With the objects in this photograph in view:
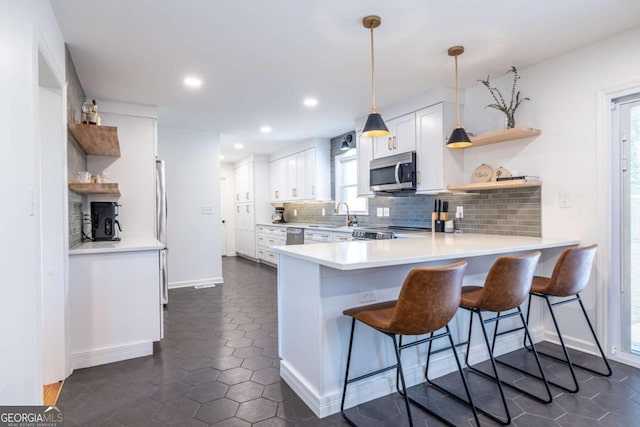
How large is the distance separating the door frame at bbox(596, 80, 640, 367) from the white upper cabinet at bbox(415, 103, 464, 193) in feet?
3.97

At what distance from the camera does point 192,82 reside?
11.0 ft

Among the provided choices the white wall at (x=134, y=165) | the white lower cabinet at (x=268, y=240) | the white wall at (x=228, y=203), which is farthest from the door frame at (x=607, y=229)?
the white wall at (x=228, y=203)

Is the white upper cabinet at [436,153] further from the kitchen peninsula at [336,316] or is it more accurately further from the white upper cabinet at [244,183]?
the white upper cabinet at [244,183]

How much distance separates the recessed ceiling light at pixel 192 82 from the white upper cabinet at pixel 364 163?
7.00ft

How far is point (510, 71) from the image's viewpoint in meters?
3.19

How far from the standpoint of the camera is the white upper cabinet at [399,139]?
155 inches

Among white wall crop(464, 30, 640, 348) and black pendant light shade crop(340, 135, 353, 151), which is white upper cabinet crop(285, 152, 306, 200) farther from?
white wall crop(464, 30, 640, 348)

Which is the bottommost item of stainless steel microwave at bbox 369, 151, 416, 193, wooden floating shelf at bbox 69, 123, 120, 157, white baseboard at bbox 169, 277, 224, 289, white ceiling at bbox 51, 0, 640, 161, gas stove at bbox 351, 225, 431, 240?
white baseboard at bbox 169, 277, 224, 289

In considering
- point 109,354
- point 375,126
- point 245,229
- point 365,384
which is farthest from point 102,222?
point 245,229

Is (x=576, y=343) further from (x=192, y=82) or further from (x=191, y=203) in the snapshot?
(x=191, y=203)

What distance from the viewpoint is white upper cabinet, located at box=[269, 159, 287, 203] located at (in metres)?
7.05

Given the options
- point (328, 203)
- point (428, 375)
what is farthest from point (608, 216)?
point (328, 203)

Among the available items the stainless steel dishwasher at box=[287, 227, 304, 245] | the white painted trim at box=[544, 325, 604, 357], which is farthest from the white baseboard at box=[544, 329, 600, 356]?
the stainless steel dishwasher at box=[287, 227, 304, 245]

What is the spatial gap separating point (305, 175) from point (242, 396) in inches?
180
